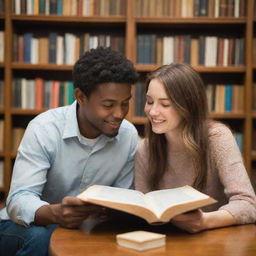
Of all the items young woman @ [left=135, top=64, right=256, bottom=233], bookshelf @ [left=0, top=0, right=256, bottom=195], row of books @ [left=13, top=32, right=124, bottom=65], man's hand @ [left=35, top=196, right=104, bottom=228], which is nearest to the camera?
man's hand @ [left=35, top=196, right=104, bottom=228]

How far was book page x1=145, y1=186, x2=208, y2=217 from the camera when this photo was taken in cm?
113

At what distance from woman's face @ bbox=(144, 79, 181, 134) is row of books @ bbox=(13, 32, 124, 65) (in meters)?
1.57

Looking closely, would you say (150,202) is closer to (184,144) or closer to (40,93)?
(184,144)

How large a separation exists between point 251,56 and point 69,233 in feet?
7.16

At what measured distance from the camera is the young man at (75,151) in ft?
4.63

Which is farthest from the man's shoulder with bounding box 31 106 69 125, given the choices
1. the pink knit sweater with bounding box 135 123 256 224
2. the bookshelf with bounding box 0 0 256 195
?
the bookshelf with bounding box 0 0 256 195

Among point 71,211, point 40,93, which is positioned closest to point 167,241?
point 71,211

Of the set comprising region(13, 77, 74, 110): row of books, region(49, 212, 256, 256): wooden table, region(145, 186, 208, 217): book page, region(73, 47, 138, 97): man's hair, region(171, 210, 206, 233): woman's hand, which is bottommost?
region(49, 212, 256, 256): wooden table

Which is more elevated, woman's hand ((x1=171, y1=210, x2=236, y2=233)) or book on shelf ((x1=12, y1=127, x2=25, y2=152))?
woman's hand ((x1=171, y1=210, x2=236, y2=233))

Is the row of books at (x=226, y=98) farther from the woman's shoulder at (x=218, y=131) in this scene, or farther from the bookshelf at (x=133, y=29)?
the woman's shoulder at (x=218, y=131)

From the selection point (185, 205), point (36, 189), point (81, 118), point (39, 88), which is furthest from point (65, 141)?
point (39, 88)

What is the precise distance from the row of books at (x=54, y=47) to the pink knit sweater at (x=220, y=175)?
5.03 feet

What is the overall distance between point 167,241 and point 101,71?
0.67 metres

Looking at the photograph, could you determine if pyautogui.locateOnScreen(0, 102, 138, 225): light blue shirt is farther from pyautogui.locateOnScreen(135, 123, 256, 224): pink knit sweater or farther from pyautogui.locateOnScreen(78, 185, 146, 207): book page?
pyautogui.locateOnScreen(78, 185, 146, 207): book page
